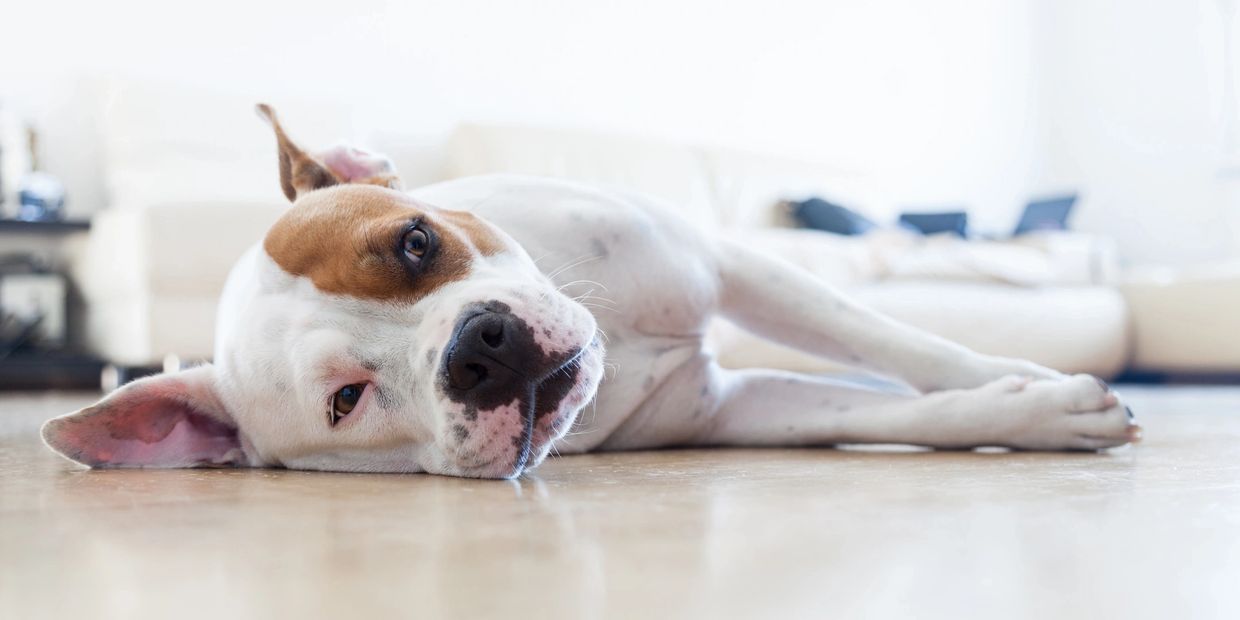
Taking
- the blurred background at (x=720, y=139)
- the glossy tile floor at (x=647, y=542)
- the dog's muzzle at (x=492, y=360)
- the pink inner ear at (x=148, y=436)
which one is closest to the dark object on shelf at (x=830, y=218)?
the blurred background at (x=720, y=139)

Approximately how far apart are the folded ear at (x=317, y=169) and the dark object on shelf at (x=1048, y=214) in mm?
5378

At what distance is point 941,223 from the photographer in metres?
6.13

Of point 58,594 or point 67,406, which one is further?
point 67,406

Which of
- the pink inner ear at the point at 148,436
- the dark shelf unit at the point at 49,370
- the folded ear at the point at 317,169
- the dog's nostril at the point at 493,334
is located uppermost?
the folded ear at the point at 317,169

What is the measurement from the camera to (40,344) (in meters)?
5.25

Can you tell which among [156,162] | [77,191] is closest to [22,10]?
[77,191]

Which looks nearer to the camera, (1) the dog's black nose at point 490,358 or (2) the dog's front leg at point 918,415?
(1) the dog's black nose at point 490,358

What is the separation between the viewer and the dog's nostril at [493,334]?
1.38 meters

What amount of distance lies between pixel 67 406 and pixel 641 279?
2767 mm

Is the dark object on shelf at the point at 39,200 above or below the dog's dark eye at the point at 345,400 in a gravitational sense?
below

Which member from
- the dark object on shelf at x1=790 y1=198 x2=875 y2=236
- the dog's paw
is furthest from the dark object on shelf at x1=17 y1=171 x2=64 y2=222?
the dog's paw

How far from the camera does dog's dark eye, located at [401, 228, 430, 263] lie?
1528mm

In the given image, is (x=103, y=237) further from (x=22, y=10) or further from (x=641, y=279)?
(x=641, y=279)

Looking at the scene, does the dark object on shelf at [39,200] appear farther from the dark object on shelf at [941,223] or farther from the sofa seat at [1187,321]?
the sofa seat at [1187,321]
